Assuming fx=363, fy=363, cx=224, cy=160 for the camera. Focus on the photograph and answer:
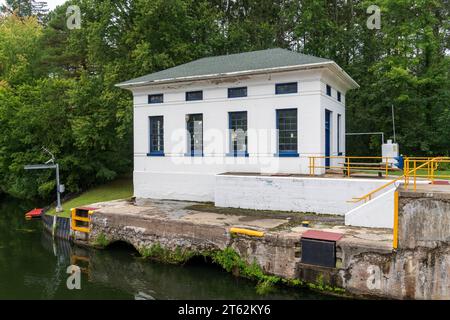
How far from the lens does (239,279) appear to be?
1092 cm

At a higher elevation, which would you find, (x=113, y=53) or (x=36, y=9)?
(x=36, y=9)

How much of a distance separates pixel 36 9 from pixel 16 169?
47.8 m

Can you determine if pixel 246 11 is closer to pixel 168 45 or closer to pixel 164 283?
pixel 168 45

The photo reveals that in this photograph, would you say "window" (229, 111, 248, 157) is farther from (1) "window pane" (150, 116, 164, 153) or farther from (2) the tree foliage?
(2) the tree foliage

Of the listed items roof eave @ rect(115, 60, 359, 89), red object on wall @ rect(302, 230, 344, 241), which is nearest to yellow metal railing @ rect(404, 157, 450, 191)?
red object on wall @ rect(302, 230, 344, 241)

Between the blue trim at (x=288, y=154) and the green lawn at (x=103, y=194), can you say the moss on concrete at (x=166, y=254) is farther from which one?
the green lawn at (x=103, y=194)

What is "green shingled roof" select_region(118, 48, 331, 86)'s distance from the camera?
15.1 meters

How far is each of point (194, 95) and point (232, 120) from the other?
224 cm

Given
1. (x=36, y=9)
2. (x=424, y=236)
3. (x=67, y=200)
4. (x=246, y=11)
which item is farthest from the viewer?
(x=36, y=9)

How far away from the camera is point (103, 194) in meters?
21.6

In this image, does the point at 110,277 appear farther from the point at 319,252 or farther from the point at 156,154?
the point at 156,154

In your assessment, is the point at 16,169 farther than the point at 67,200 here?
Yes

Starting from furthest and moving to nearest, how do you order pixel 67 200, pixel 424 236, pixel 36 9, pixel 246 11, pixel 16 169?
pixel 36 9, pixel 246 11, pixel 16 169, pixel 67 200, pixel 424 236

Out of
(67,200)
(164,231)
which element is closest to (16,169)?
(67,200)
